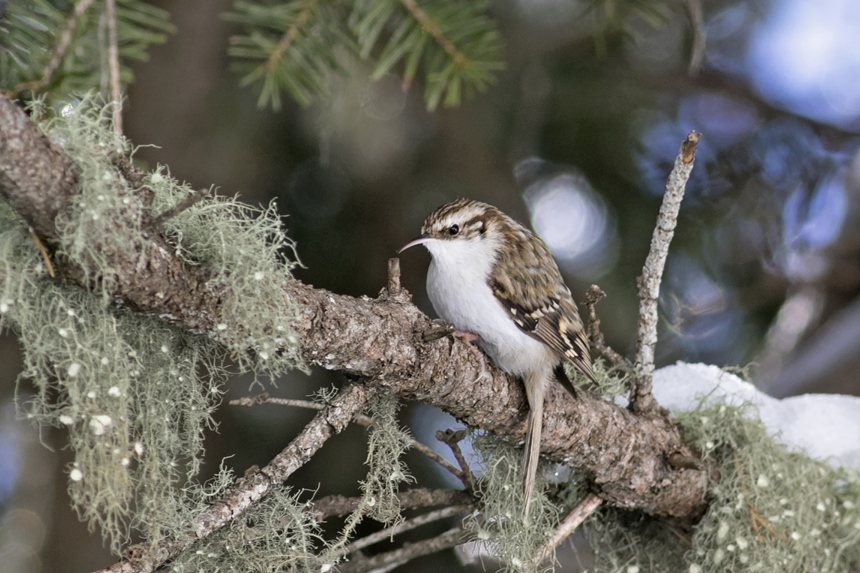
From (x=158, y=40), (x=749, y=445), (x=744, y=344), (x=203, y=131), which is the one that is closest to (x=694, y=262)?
(x=744, y=344)

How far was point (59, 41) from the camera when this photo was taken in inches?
56.3

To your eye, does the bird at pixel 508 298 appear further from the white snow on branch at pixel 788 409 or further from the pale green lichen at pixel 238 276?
the pale green lichen at pixel 238 276

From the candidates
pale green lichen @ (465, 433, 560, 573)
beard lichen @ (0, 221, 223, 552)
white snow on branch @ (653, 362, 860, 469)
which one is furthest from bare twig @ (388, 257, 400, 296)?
white snow on branch @ (653, 362, 860, 469)

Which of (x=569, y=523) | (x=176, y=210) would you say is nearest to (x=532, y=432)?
(x=569, y=523)

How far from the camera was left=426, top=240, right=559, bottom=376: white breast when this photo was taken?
1537 millimetres

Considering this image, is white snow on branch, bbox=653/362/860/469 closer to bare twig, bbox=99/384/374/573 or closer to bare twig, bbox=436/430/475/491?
bare twig, bbox=436/430/475/491

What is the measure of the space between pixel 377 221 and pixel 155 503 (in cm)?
154

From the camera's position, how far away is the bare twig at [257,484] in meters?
1.07

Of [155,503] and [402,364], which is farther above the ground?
[402,364]

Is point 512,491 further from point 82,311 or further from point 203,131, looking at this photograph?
point 203,131

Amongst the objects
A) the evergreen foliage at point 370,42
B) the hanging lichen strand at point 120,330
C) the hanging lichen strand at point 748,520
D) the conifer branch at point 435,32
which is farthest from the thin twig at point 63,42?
the hanging lichen strand at point 748,520

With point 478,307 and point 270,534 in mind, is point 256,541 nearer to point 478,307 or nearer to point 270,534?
point 270,534

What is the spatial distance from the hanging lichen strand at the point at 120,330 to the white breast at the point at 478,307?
571mm

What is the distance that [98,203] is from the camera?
2.90 feet
